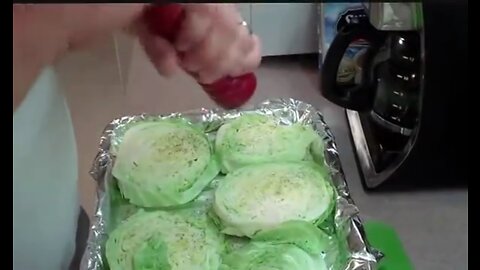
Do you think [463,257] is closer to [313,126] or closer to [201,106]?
[313,126]

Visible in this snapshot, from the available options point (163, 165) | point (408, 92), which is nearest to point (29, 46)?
point (163, 165)

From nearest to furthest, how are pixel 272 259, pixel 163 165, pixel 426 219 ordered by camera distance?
pixel 272 259 → pixel 163 165 → pixel 426 219

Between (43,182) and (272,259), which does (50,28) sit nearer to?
(43,182)

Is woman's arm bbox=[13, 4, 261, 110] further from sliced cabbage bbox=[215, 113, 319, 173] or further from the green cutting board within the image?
the green cutting board

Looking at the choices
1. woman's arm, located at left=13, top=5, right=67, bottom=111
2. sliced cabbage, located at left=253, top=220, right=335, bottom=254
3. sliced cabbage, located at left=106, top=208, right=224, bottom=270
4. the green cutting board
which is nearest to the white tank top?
woman's arm, located at left=13, top=5, right=67, bottom=111

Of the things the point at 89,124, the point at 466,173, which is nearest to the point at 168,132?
the point at 89,124

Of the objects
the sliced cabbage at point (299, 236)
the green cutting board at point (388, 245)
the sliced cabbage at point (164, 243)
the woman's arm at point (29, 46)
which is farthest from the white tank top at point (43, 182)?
the green cutting board at point (388, 245)

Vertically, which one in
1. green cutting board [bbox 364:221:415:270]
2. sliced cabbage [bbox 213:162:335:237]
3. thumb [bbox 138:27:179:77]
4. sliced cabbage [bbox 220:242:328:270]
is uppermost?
thumb [bbox 138:27:179:77]
